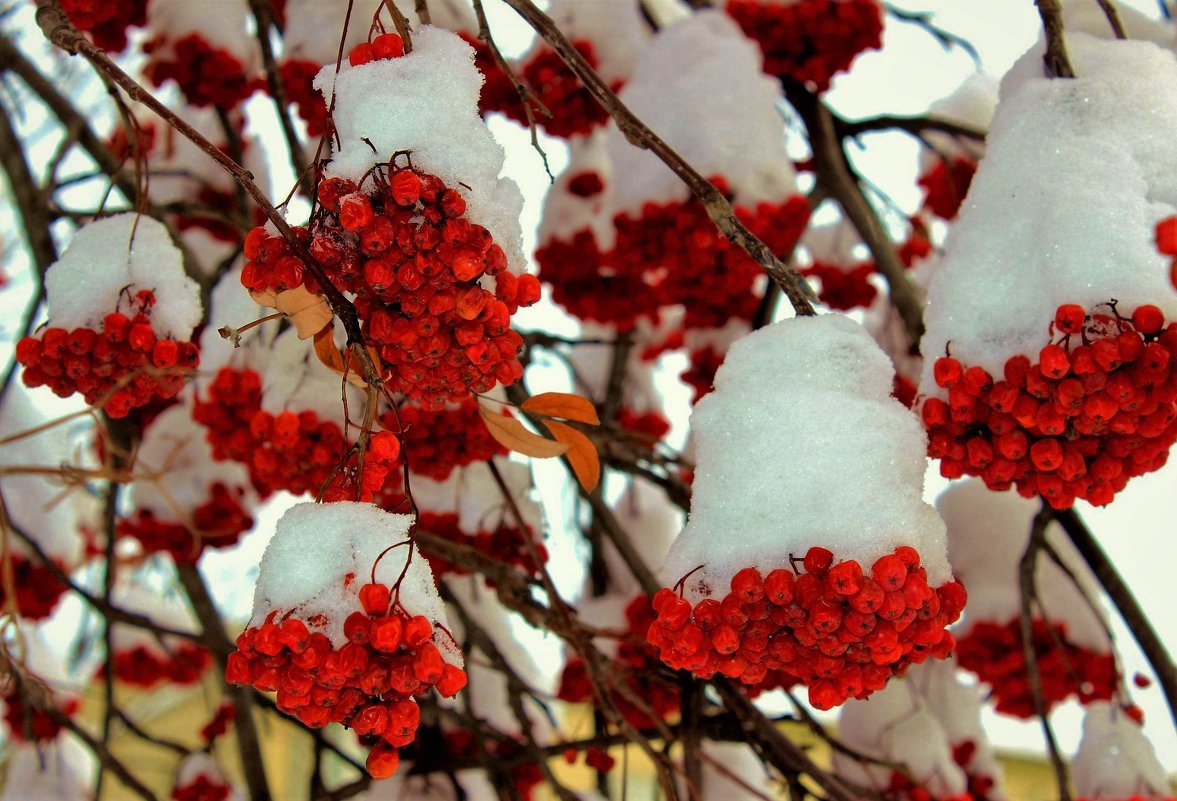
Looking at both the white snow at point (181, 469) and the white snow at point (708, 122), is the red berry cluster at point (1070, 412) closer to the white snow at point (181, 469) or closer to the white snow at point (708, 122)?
the white snow at point (708, 122)

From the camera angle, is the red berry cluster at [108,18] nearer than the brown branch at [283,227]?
No

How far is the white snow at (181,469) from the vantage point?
185cm

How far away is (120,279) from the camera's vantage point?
1.12m

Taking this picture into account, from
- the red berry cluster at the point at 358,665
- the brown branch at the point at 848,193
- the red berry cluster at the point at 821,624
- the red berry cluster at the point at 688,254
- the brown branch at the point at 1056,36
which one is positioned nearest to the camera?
the red berry cluster at the point at 358,665

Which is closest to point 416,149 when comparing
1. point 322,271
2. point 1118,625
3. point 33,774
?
point 322,271

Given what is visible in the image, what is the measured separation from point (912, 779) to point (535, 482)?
28.1 inches

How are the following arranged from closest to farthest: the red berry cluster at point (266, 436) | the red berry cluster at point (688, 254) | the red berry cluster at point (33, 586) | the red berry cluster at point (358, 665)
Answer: the red berry cluster at point (358, 665) → the red berry cluster at point (266, 436) → the red berry cluster at point (688, 254) → the red berry cluster at point (33, 586)

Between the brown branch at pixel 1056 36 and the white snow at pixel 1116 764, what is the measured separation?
3.48ft

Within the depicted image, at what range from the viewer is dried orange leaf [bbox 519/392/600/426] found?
998 millimetres

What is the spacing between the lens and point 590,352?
2904mm

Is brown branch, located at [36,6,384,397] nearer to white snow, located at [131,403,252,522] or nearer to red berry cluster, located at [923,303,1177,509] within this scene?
red berry cluster, located at [923,303,1177,509]

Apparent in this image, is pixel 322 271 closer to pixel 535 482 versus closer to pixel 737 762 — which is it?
pixel 535 482

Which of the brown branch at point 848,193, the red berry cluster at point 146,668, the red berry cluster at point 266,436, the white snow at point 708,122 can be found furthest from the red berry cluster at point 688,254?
the red berry cluster at point 146,668

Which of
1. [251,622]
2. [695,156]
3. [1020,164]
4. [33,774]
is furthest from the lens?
[33,774]
